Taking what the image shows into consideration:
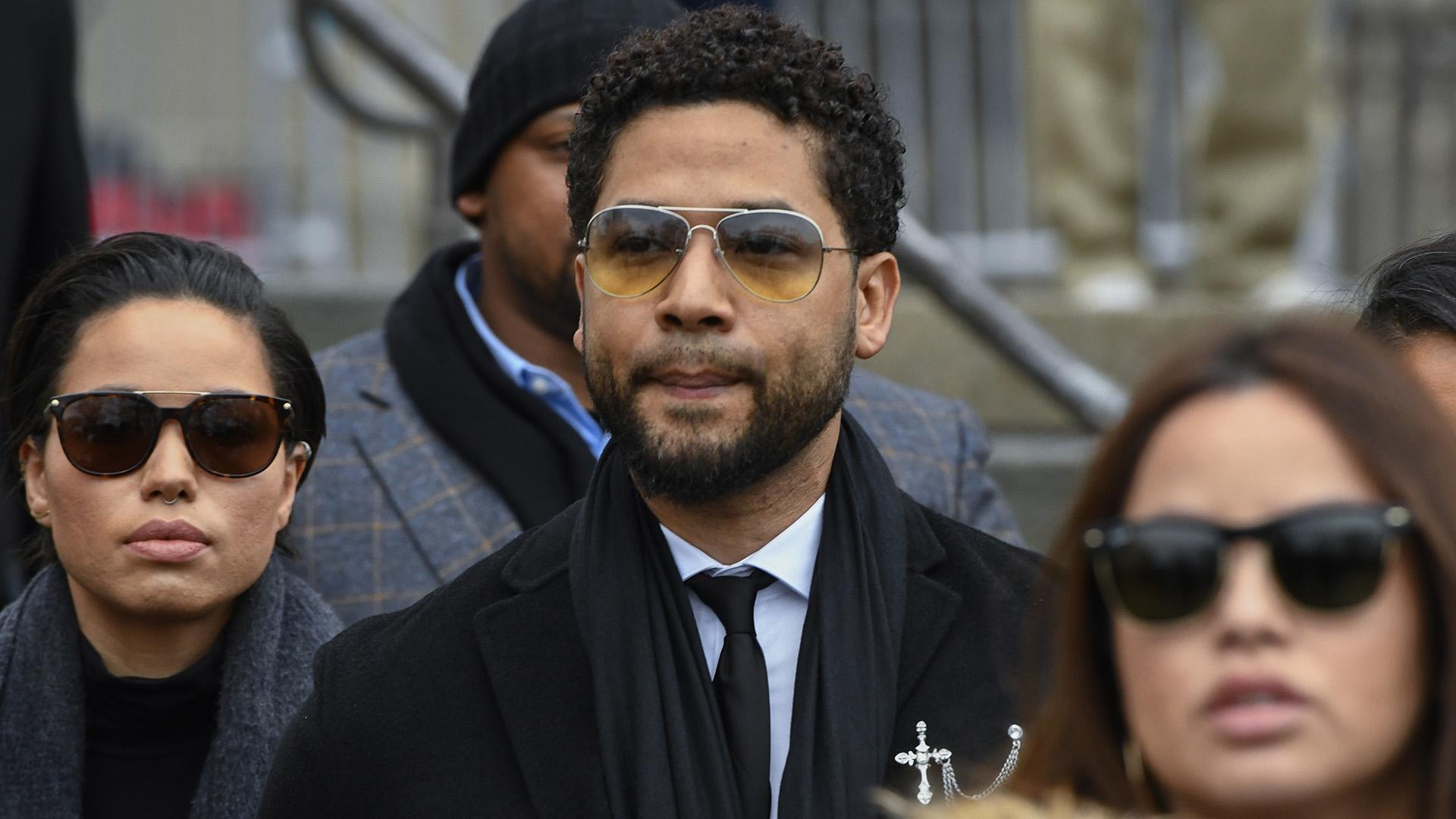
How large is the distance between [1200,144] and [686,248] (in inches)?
162

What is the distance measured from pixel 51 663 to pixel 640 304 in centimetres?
104

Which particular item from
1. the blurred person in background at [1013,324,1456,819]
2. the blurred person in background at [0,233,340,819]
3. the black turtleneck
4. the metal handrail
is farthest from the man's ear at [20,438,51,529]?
the metal handrail

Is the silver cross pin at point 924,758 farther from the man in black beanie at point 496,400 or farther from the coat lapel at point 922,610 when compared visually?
the man in black beanie at point 496,400

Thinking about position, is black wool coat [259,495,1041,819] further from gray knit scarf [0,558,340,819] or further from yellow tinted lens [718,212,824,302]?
yellow tinted lens [718,212,824,302]

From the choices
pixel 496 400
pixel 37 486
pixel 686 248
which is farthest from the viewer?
pixel 496 400

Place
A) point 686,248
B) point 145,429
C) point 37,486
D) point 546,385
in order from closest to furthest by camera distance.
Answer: point 686,248 → point 145,429 → point 37,486 → point 546,385

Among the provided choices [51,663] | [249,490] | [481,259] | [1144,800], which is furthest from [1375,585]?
[481,259]

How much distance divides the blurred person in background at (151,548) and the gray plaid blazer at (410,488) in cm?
55

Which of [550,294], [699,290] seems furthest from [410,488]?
[699,290]

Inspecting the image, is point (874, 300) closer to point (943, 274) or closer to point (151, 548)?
point (151, 548)

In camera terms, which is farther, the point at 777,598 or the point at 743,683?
→ the point at 777,598

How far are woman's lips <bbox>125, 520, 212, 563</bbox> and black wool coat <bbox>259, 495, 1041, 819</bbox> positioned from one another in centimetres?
29

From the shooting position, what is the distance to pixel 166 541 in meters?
2.95

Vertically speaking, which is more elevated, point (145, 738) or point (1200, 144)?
point (1200, 144)
